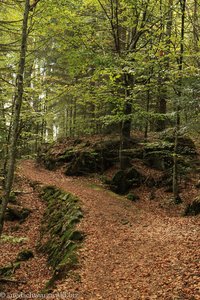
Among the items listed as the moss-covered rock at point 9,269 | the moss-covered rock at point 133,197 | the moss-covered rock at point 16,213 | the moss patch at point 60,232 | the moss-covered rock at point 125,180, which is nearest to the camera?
the moss patch at point 60,232

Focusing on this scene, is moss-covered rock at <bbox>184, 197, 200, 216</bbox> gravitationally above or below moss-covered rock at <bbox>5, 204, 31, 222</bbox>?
above

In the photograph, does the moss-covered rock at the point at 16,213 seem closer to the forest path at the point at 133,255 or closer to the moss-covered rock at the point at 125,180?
the forest path at the point at 133,255

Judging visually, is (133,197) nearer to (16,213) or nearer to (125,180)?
(125,180)

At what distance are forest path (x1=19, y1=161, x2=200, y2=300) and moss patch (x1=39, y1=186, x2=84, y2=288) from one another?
1.07 feet

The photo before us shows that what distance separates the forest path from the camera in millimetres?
5789

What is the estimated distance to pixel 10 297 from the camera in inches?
279

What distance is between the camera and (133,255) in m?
7.68

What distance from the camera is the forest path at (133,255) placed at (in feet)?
19.0

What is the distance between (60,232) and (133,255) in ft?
11.1

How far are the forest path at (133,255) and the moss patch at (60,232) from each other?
33cm

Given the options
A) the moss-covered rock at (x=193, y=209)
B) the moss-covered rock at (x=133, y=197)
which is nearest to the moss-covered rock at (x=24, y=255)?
the moss-covered rock at (x=133, y=197)

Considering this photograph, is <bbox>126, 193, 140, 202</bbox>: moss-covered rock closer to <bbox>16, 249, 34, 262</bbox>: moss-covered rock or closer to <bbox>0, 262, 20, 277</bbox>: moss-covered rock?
<bbox>16, 249, 34, 262</bbox>: moss-covered rock

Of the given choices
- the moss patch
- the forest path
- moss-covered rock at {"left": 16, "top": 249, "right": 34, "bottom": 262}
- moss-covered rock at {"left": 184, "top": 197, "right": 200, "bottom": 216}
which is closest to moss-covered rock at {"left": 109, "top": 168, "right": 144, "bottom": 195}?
the forest path

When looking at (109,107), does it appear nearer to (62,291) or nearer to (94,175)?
(94,175)
